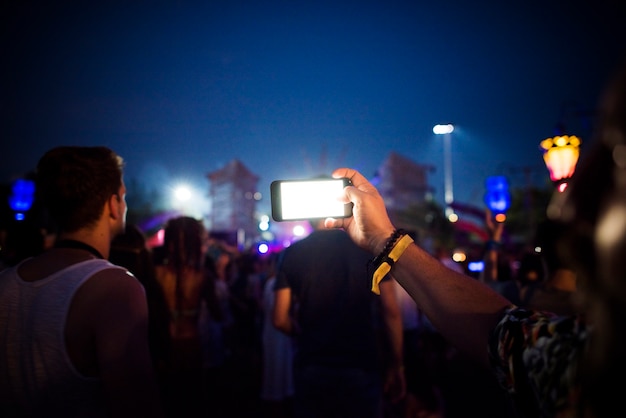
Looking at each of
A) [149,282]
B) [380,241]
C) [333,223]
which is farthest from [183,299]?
[380,241]

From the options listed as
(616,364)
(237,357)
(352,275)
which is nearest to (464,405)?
(352,275)

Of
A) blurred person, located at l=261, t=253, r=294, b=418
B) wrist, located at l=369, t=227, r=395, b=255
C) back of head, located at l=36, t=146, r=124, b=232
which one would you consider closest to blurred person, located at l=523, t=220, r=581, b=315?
wrist, located at l=369, t=227, r=395, b=255

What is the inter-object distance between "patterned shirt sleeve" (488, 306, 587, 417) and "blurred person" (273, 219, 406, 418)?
2199 millimetres

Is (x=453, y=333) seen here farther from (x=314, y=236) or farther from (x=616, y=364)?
(x=314, y=236)

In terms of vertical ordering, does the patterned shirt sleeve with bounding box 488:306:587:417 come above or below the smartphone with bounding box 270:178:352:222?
below

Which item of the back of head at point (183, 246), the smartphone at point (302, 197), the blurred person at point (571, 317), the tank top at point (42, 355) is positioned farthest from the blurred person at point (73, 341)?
the back of head at point (183, 246)

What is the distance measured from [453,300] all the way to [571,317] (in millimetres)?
503

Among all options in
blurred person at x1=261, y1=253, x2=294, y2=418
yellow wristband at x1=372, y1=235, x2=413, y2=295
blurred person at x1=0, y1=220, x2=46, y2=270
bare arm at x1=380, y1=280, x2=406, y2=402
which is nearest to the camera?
yellow wristband at x1=372, y1=235, x2=413, y2=295

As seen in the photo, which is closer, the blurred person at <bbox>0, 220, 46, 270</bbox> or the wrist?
the wrist

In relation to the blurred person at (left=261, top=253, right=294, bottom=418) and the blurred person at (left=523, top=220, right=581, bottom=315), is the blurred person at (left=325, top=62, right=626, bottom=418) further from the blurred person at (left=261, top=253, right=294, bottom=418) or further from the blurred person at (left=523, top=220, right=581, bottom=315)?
the blurred person at (left=261, top=253, right=294, bottom=418)

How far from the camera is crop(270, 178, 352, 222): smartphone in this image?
2.50 m

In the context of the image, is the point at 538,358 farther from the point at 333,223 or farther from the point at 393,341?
the point at 393,341

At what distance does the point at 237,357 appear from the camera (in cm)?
1188

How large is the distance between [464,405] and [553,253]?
4.83 meters
